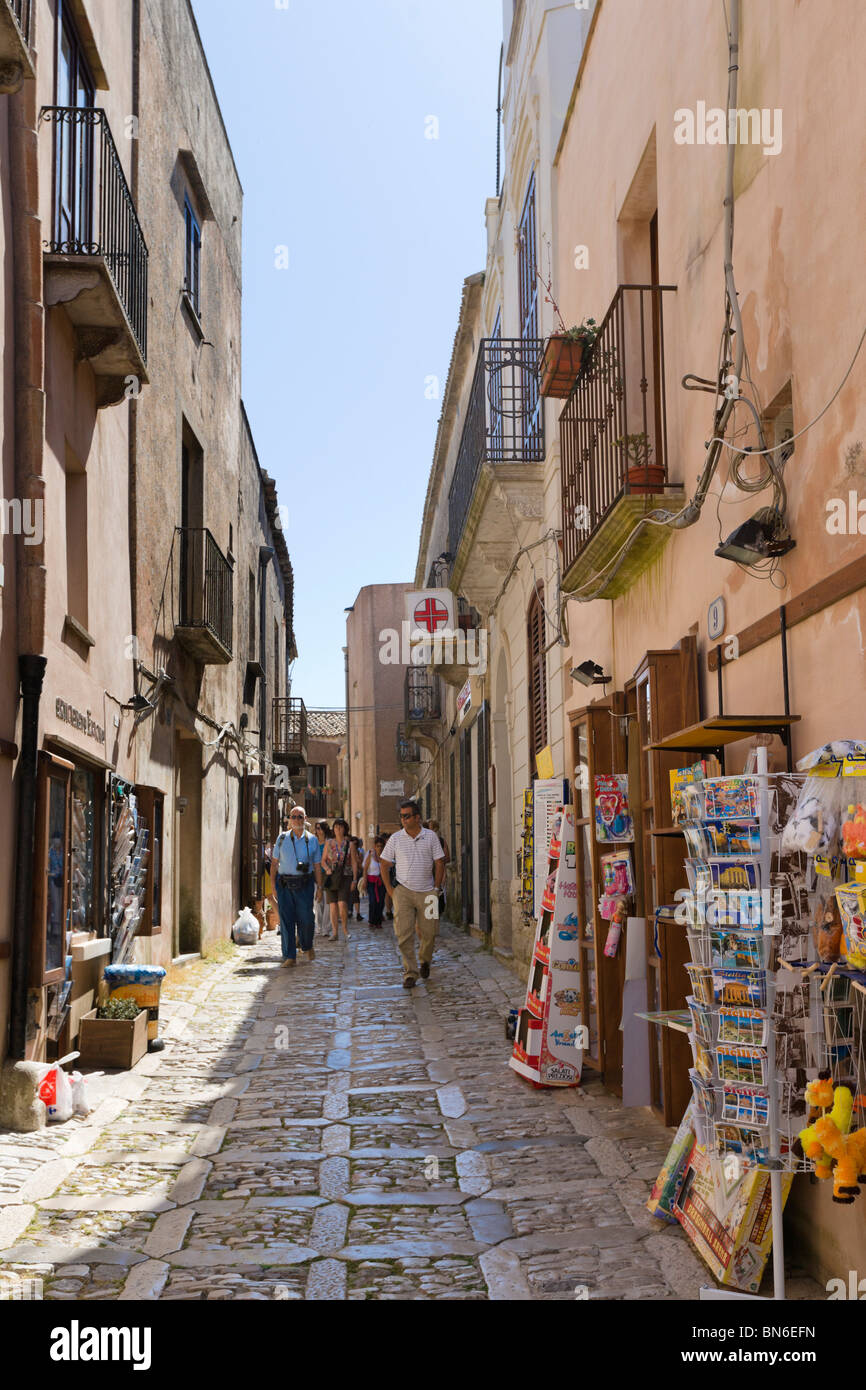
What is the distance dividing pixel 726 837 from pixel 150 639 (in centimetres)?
860

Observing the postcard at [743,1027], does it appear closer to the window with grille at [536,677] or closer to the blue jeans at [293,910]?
the window with grille at [536,677]

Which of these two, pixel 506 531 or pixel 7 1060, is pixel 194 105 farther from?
pixel 7 1060

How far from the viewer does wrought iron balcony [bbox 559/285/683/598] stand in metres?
7.01

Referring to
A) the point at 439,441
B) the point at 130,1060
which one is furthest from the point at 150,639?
the point at 439,441

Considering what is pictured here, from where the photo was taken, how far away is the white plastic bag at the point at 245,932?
18359 millimetres

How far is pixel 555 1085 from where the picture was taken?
294 inches

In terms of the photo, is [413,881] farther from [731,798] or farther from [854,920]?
[854,920]

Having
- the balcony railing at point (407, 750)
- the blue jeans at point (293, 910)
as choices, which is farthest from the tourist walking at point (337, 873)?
the balcony railing at point (407, 750)

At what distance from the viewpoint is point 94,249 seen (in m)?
8.98

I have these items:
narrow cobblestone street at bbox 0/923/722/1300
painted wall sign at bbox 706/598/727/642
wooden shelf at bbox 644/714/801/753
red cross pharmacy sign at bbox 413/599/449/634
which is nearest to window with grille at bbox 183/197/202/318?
red cross pharmacy sign at bbox 413/599/449/634

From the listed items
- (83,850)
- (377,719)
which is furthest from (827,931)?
(377,719)

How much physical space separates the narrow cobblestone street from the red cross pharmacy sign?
33.4ft

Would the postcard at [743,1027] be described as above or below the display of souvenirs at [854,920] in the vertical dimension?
below

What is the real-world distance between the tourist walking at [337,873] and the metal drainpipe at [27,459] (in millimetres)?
10908
